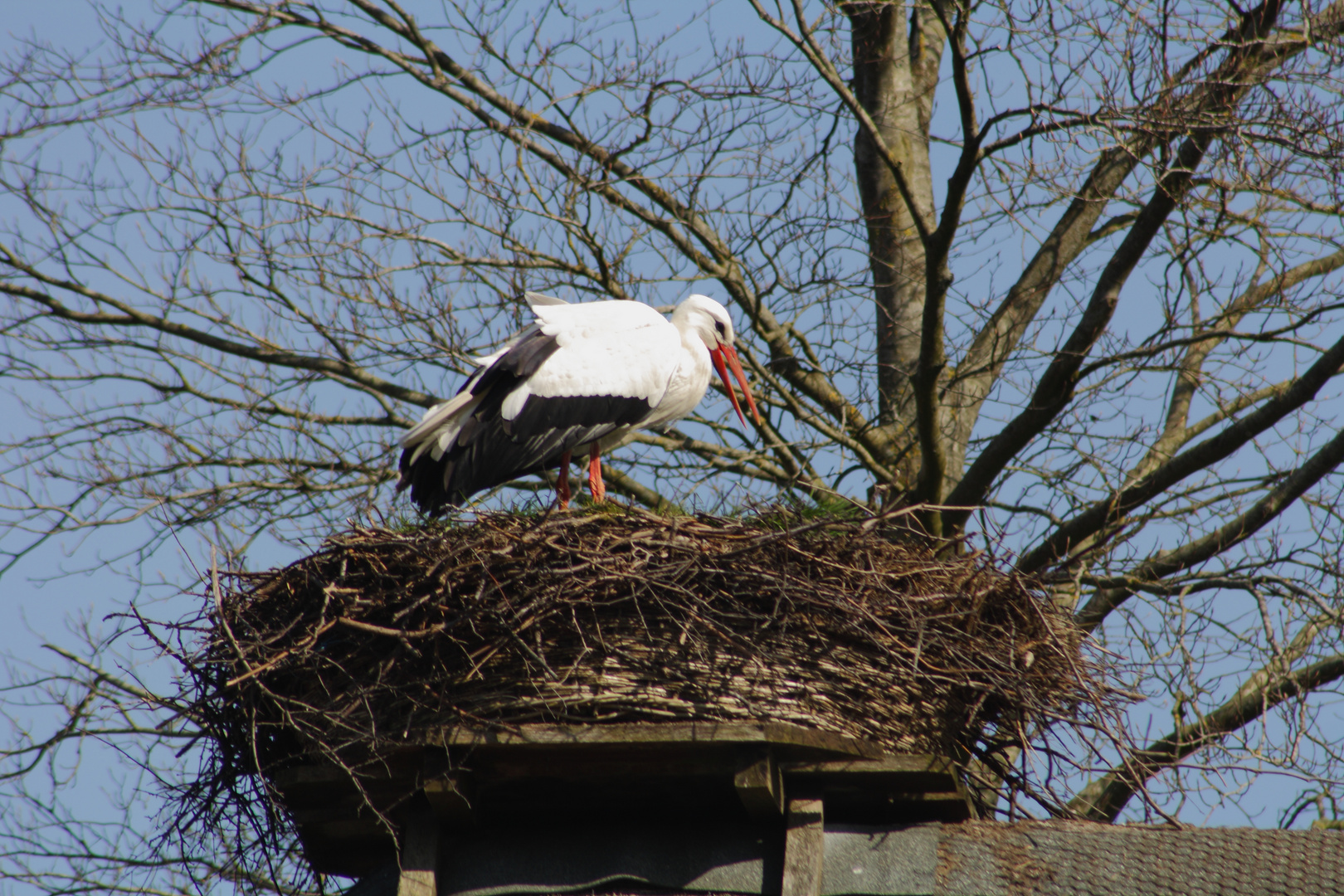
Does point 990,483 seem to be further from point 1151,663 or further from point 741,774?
point 741,774

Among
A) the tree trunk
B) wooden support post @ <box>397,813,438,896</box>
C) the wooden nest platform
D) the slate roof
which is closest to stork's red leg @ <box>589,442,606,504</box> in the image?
the wooden nest platform

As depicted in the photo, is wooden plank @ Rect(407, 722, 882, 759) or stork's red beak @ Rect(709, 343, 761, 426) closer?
wooden plank @ Rect(407, 722, 882, 759)

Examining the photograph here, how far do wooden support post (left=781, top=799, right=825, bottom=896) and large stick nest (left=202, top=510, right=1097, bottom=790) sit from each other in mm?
268

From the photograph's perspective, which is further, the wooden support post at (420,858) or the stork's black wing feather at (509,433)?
the stork's black wing feather at (509,433)

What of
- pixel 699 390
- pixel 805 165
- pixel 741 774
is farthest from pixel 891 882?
pixel 805 165

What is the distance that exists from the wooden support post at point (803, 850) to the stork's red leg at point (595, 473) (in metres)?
2.24

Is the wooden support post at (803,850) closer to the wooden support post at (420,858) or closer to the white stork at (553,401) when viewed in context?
the wooden support post at (420,858)

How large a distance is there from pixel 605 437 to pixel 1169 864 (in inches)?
131

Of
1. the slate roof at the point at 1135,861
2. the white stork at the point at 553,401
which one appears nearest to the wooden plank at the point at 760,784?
the slate roof at the point at 1135,861

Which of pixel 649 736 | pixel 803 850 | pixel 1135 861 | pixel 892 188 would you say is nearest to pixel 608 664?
pixel 649 736

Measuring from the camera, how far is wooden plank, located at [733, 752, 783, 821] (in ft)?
14.4

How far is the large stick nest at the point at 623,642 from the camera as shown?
458cm

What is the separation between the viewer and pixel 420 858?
475 cm

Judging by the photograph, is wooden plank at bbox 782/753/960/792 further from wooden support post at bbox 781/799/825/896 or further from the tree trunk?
the tree trunk
